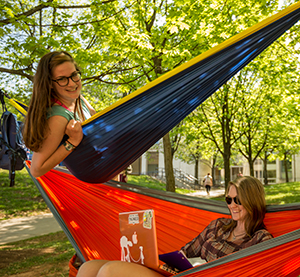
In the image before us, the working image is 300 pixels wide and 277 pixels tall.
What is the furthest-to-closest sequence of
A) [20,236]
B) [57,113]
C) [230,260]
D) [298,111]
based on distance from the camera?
[298,111]
[20,236]
[57,113]
[230,260]

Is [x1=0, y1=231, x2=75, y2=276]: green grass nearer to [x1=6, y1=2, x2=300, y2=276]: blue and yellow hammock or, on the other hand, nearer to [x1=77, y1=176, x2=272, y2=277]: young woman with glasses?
Result: [x1=6, y1=2, x2=300, y2=276]: blue and yellow hammock

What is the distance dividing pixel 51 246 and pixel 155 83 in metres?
3.72

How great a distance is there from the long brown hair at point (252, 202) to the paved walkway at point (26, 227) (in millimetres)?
4465

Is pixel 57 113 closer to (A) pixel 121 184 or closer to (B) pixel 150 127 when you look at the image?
(B) pixel 150 127

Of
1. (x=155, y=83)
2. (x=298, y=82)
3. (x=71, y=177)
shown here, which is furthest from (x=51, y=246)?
(x=298, y=82)

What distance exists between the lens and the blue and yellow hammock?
4.26 feet

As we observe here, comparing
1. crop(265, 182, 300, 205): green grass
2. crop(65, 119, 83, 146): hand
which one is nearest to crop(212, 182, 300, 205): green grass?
crop(265, 182, 300, 205): green grass

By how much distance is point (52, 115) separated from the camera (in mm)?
1595

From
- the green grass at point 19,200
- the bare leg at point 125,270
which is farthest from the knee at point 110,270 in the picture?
the green grass at point 19,200

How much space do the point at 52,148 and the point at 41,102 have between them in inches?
10.2

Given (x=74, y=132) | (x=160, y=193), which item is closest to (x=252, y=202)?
(x=160, y=193)

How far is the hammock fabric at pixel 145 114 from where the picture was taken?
1626 millimetres

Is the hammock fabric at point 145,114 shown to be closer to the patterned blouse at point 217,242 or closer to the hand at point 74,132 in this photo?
the hand at point 74,132

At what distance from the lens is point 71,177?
2463 millimetres
